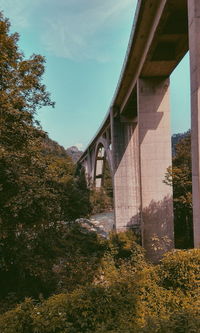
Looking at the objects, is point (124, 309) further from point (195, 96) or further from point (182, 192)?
point (182, 192)

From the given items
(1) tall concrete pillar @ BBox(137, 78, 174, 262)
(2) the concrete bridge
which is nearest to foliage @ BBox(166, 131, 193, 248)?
(1) tall concrete pillar @ BBox(137, 78, 174, 262)

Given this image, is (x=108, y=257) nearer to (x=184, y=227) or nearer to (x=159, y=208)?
(x=159, y=208)

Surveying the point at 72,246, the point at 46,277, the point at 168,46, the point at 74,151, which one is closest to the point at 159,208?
the point at 72,246

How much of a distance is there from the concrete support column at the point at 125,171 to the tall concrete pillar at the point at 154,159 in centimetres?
863

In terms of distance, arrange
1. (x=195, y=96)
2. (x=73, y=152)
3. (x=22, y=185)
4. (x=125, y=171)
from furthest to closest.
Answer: (x=73, y=152) → (x=125, y=171) → (x=22, y=185) → (x=195, y=96)

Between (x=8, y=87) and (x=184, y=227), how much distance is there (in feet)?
50.3

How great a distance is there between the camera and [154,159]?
14.4m

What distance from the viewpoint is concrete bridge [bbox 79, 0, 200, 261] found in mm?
7000

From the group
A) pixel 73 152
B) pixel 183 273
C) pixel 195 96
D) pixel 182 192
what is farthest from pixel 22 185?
pixel 73 152

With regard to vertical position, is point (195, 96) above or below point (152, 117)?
below

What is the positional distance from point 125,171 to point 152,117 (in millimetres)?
10276

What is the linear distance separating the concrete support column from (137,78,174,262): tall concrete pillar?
8626 millimetres

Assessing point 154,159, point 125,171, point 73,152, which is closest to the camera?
point 154,159

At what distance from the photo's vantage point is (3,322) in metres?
4.42
